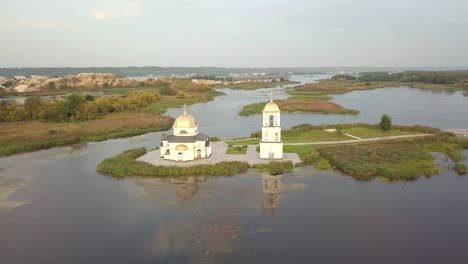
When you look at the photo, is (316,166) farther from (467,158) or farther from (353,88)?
(353,88)

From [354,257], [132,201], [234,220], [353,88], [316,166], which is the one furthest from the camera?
[353,88]

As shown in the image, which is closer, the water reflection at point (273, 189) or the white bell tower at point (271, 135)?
the water reflection at point (273, 189)

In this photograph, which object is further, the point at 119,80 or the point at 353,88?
the point at 119,80

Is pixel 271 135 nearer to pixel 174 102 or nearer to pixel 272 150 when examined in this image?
pixel 272 150

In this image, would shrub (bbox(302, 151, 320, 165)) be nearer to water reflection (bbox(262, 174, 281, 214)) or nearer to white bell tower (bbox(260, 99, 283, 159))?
white bell tower (bbox(260, 99, 283, 159))

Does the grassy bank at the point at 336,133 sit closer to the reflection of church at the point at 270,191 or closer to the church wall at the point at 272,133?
the church wall at the point at 272,133

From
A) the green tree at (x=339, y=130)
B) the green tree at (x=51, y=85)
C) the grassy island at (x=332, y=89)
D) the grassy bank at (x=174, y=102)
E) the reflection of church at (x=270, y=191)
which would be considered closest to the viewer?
the reflection of church at (x=270, y=191)

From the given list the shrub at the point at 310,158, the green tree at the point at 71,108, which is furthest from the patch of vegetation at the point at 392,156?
the green tree at the point at 71,108

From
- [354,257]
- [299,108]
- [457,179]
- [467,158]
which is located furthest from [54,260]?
[299,108]

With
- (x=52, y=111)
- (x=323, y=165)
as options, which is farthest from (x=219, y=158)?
(x=52, y=111)
